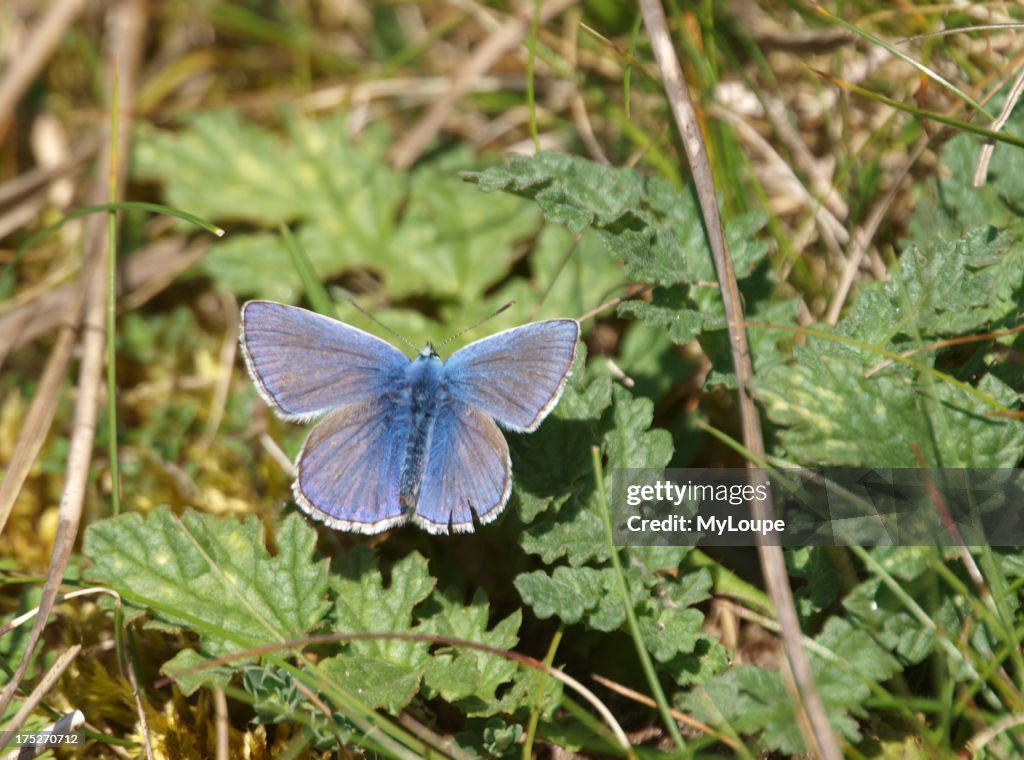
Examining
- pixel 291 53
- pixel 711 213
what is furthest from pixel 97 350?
pixel 711 213

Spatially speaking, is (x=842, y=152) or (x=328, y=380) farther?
(x=842, y=152)

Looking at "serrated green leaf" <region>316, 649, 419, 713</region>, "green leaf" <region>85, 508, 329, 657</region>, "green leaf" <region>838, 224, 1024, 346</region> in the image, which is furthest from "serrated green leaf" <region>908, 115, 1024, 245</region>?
"green leaf" <region>85, 508, 329, 657</region>

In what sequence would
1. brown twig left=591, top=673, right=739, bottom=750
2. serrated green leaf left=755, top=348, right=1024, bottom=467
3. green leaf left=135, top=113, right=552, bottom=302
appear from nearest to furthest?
brown twig left=591, top=673, right=739, bottom=750 < serrated green leaf left=755, top=348, right=1024, bottom=467 < green leaf left=135, top=113, right=552, bottom=302

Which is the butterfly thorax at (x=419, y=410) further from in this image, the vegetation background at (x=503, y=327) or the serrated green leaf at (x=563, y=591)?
the serrated green leaf at (x=563, y=591)

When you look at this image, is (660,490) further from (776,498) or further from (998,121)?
(998,121)

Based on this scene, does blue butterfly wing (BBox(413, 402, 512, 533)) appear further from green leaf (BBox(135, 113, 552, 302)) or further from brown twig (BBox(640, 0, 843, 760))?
green leaf (BBox(135, 113, 552, 302))

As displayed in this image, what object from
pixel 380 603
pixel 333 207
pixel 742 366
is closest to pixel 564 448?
pixel 742 366
